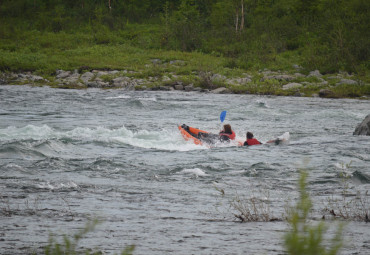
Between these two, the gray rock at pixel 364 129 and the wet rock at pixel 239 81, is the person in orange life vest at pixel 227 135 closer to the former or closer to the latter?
the gray rock at pixel 364 129

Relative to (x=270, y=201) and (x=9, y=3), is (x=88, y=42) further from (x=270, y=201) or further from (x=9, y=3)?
(x=270, y=201)

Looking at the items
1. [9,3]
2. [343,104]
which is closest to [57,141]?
[343,104]

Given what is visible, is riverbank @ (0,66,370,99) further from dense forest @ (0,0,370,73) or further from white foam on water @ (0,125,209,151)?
white foam on water @ (0,125,209,151)

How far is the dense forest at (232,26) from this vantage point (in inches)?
1106

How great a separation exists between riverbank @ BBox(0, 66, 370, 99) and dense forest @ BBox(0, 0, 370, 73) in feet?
7.75

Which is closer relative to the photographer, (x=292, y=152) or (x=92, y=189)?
(x=92, y=189)

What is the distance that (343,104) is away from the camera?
19891mm

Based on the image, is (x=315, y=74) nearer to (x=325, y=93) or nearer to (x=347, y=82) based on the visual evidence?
(x=347, y=82)

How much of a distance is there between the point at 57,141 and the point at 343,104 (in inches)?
528

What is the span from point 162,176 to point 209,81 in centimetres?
1753

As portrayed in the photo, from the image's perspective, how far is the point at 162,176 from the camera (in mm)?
8070

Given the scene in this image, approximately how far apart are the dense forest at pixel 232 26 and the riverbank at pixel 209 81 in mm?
2363

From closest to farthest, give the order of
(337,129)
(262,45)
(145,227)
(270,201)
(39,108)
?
(145,227) < (270,201) < (337,129) < (39,108) < (262,45)

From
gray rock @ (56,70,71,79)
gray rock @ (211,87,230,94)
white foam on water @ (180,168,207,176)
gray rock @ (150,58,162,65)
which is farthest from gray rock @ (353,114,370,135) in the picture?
gray rock @ (150,58,162,65)
